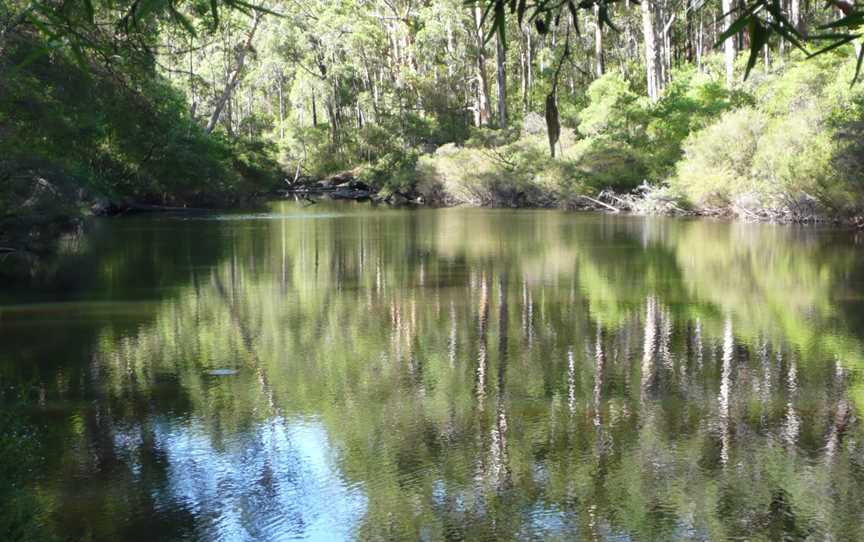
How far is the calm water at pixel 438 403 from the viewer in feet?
19.7

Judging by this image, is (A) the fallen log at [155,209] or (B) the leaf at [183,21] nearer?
(B) the leaf at [183,21]

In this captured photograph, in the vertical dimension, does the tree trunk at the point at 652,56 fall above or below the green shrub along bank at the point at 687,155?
above

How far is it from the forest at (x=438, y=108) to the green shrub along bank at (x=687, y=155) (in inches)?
3.2

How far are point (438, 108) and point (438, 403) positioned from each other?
51884mm

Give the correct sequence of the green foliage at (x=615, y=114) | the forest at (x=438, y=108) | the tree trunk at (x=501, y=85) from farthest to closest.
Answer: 1. the tree trunk at (x=501, y=85)
2. the green foliage at (x=615, y=114)
3. the forest at (x=438, y=108)

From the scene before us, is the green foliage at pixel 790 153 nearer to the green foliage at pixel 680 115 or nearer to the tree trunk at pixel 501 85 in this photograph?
the green foliage at pixel 680 115

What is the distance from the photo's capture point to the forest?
1229 cm

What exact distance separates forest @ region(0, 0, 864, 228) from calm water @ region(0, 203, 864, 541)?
8.86ft

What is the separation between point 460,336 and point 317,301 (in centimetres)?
368

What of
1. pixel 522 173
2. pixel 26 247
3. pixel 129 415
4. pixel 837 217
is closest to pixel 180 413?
pixel 129 415

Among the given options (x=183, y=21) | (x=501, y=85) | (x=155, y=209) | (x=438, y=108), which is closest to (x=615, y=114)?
(x=501, y=85)

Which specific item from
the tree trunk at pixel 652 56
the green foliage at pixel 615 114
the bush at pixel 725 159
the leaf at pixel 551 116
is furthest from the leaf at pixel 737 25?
the tree trunk at pixel 652 56

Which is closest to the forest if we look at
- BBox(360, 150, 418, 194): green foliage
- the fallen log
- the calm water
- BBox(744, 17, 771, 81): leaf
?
BBox(744, 17, 771, 81): leaf

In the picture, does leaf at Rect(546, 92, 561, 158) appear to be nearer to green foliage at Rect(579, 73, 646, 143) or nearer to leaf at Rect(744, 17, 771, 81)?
leaf at Rect(744, 17, 771, 81)
